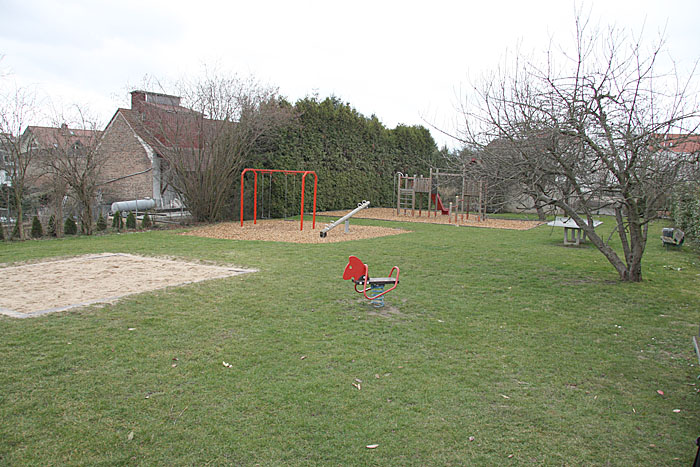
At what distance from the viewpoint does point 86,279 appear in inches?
293

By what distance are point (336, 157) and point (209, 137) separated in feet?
25.0

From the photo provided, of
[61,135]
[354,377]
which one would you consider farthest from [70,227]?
[354,377]

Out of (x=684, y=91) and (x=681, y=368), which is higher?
(x=684, y=91)

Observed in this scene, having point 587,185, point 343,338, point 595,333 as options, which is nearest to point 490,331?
point 595,333

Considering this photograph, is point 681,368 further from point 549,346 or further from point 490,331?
point 490,331

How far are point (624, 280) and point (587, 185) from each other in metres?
1.76

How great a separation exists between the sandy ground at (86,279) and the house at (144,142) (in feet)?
17.2

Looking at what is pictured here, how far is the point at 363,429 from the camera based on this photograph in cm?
319

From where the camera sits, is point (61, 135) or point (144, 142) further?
point (144, 142)

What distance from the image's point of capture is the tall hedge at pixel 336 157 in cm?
1902

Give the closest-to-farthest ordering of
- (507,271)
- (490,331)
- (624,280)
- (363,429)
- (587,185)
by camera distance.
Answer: (363,429) → (490,331) → (587,185) → (624,280) → (507,271)

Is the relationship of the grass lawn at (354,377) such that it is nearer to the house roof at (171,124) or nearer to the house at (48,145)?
the house at (48,145)

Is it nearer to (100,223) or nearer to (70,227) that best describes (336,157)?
(100,223)

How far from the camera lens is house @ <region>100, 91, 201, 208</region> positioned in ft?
50.3
